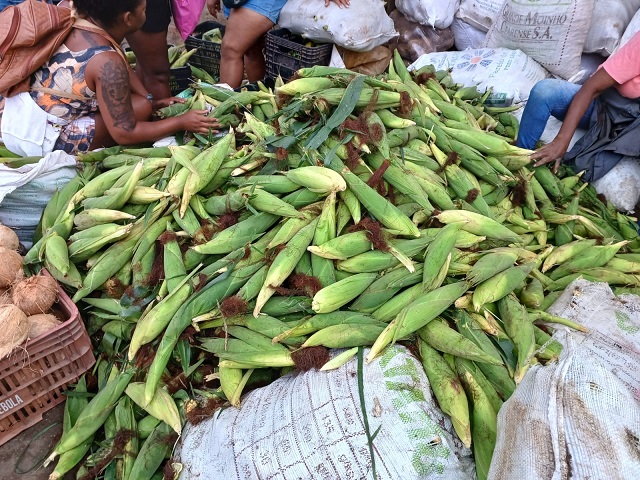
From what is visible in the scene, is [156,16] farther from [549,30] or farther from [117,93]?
[549,30]

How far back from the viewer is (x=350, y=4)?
3.61 metres

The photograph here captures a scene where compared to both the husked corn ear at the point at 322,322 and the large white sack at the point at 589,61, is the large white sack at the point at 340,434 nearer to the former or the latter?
the husked corn ear at the point at 322,322

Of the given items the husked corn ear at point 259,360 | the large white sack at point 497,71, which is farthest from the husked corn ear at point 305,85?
the large white sack at point 497,71

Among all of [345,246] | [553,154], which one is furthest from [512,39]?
[345,246]

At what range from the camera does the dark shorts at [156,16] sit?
347cm

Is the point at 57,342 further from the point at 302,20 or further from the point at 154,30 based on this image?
the point at 302,20

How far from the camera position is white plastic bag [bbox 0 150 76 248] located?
2297 millimetres

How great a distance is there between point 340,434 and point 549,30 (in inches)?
130

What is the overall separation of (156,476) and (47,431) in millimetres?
586

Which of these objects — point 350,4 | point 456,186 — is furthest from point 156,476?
point 350,4

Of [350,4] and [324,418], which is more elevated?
[350,4]

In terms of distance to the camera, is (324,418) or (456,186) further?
(456,186)

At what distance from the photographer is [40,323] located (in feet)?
5.94

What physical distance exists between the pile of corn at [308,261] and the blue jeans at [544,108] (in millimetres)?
670
